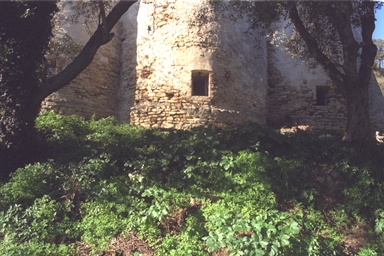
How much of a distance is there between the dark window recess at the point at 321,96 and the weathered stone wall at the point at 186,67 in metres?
2.77

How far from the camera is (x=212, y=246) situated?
3.91 m

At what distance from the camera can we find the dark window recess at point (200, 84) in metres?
10.3

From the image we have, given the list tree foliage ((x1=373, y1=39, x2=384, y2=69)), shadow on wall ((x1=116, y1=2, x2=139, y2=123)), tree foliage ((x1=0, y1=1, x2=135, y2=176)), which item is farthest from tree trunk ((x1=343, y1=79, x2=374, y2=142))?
tree foliage ((x1=373, y1=39, x2=384, y2=69))

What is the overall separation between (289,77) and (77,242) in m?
9.85

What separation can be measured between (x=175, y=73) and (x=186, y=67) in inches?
13.6

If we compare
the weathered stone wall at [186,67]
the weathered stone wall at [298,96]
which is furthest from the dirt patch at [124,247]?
the weathered stone wall at [298,96]

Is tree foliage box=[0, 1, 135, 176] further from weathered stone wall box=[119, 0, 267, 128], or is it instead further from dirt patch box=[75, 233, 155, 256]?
weathered stone wall box=[119, 0, 267, 128]

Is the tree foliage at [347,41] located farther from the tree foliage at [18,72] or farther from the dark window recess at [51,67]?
the dark window recess at [51,67]

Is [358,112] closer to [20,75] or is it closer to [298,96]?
[298,96]

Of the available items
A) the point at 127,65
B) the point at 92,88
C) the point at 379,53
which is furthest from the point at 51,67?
the point at 379,53

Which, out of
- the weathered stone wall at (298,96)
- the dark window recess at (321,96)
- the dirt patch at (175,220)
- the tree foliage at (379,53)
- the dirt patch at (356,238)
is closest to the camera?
the dirt patch at (356,238)

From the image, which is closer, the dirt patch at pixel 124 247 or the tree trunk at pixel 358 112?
the dirt patch at pixel 124 247

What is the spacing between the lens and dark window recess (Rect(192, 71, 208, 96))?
10.3m

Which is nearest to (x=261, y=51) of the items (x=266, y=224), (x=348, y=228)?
(x=348, y=228)
